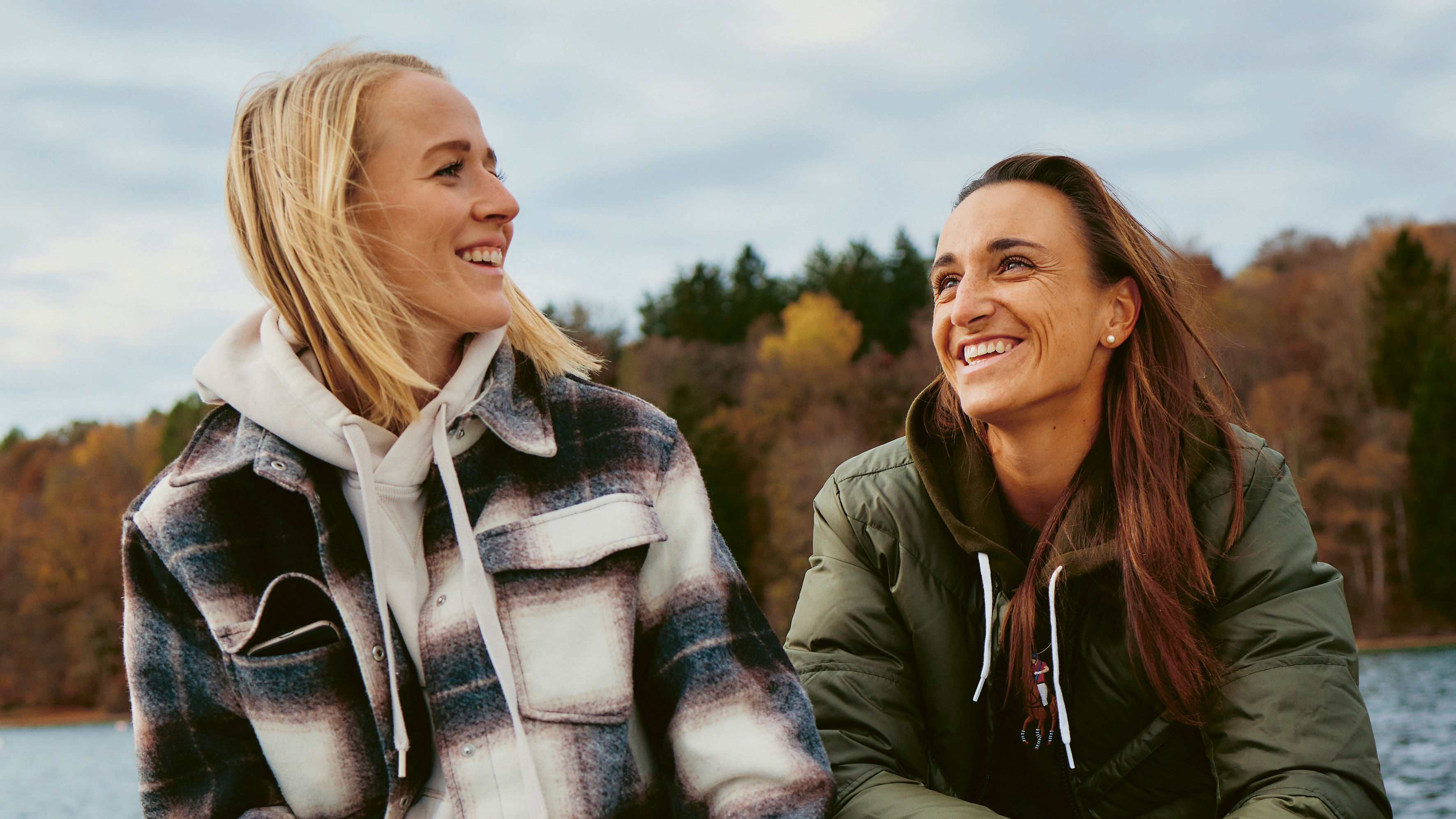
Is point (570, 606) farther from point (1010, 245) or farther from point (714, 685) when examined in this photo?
point (1010, 245)

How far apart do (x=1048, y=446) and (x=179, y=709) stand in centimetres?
211

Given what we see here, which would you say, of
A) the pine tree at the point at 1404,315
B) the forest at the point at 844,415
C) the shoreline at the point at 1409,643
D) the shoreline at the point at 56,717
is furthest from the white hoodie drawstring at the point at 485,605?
the shoreline at the point at 56,717

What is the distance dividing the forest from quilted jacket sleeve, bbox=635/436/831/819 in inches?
1170

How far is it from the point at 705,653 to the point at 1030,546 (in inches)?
42.4

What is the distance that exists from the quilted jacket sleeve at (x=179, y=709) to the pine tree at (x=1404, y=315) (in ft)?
160

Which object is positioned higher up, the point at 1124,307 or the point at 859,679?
the point at 1124,307

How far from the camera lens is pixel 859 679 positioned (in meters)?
2.86

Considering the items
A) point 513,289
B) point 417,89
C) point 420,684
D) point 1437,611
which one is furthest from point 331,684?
point 1437,611

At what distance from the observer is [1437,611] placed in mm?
37812

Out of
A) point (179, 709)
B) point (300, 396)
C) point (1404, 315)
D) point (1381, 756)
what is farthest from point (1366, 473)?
point (179, 709)

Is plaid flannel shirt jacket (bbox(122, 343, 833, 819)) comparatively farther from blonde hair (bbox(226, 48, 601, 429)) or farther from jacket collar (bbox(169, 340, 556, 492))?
blonde hair (bbox(226, 48, 601, 429))

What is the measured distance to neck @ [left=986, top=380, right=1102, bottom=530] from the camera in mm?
2986

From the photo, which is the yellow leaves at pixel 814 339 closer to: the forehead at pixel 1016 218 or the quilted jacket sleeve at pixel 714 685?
the forehead at pixel 1016 218

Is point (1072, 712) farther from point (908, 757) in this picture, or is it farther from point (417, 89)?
point (417, 89)
